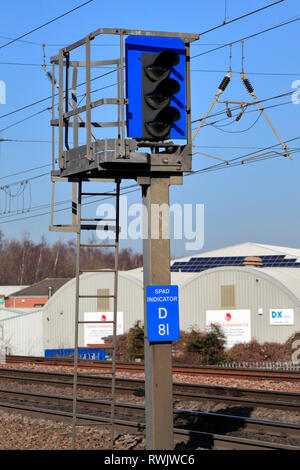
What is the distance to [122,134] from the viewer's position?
786 centimetres

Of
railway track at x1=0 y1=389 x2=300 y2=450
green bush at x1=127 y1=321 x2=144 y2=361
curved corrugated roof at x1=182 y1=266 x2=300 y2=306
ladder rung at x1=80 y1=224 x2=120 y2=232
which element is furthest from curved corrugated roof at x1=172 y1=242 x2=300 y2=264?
ladder rung at x1=80 y1=224 x2=120 y2=232

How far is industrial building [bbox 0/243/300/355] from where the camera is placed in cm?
3691

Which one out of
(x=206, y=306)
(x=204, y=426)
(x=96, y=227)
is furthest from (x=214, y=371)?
(x=206, y=306)

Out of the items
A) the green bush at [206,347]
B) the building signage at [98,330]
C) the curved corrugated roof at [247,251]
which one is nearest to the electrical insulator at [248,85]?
the green bush at [206,347]

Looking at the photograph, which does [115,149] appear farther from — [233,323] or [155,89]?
[233,323]

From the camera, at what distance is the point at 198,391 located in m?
18.0

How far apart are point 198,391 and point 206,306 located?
21.7 meters

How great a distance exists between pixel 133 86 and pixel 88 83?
602mm

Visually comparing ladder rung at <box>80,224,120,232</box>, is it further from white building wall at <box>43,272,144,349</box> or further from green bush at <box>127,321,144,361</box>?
white building wall at <box>43,272,144,349</box>

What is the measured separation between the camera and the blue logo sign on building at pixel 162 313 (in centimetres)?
786

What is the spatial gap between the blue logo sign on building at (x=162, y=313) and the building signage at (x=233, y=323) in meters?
30.5

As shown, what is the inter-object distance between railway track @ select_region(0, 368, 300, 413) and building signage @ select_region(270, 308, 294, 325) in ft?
54.9
